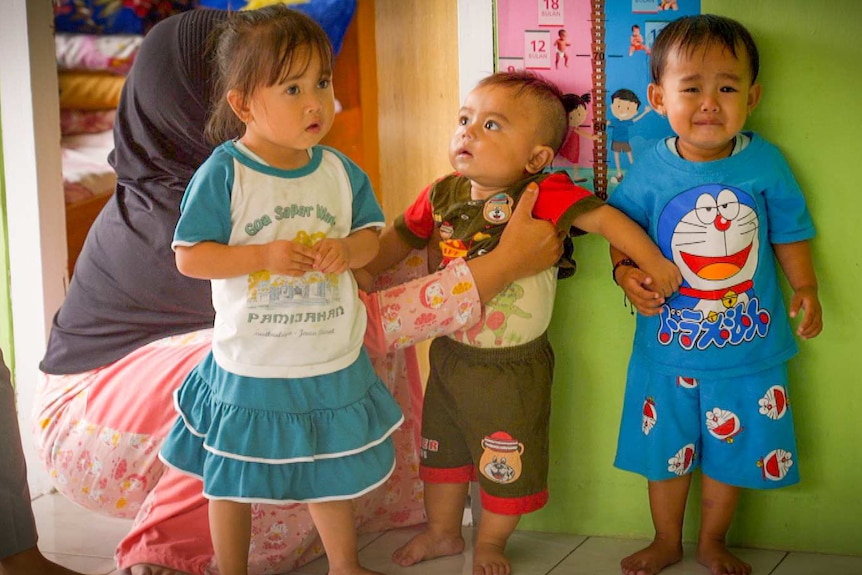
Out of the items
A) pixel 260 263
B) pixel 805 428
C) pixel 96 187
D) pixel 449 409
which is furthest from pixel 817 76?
pixel 96 187

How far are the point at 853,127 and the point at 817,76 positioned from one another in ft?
0.37

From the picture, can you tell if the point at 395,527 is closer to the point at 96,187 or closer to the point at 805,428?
the point at 805,428

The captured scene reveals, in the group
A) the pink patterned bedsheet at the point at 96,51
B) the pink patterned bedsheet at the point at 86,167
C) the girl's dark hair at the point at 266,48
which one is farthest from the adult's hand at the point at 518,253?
the pink patterned bedsheet at the point at 96,51

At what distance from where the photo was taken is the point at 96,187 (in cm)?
324

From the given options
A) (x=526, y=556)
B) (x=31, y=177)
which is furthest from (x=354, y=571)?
(x=31, y=177)

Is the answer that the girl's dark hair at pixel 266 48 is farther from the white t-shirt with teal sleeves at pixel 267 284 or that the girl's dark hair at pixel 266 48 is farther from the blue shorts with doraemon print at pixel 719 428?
the blue shorts with doraemon print at pixel 719 428

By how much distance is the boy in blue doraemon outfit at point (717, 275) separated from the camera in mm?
1791

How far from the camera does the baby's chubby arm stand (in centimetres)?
184

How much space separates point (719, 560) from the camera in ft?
6.23

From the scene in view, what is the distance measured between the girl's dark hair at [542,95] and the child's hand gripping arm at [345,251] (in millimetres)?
382

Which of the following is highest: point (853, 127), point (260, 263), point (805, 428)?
point (853, 127)

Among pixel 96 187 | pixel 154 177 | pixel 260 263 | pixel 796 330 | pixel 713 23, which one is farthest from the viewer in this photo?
pixel 96 187

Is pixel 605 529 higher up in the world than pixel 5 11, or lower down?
lower down

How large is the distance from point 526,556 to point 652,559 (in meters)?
0.25
